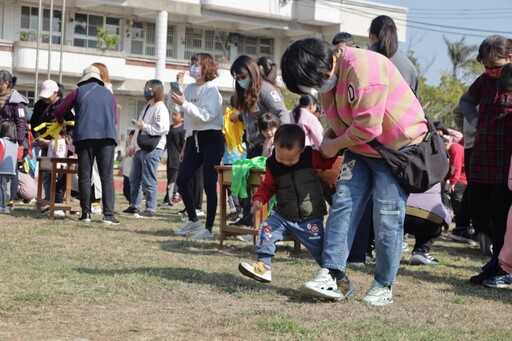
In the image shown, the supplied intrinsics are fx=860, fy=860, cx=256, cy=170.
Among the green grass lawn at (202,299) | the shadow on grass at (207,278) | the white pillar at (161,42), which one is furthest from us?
the white pillar at (161,42)

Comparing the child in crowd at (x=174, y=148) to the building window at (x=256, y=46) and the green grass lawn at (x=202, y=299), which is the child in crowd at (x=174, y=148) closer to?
the green grass lawn at (x=202, y=299)

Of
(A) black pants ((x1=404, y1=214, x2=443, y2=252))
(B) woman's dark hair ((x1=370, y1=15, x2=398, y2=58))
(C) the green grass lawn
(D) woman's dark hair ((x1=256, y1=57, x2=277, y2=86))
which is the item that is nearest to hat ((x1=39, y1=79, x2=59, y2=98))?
(C) the green grass lawn

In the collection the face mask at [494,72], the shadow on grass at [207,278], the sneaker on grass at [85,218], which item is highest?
the face mask at [494,72]

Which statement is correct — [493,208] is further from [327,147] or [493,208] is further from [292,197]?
[327,147]

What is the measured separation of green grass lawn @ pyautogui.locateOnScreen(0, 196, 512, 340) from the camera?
4.76 metres

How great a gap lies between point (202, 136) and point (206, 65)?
32.8 inches

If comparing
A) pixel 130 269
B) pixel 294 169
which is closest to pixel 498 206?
pixel 294 169

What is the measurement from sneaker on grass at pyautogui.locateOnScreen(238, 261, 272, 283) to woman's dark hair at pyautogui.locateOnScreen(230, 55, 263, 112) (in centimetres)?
300

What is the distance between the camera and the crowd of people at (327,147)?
17.8ft

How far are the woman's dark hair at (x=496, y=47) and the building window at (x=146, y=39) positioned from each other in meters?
33.0

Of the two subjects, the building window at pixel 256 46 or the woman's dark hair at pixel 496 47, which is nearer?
the woman's dark hair at pixel 496 47

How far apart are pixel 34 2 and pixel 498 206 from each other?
101 ft

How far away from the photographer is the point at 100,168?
10672mm

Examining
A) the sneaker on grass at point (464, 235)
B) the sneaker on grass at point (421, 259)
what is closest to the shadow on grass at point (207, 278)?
the sneaker on grass at point (421, 259)
